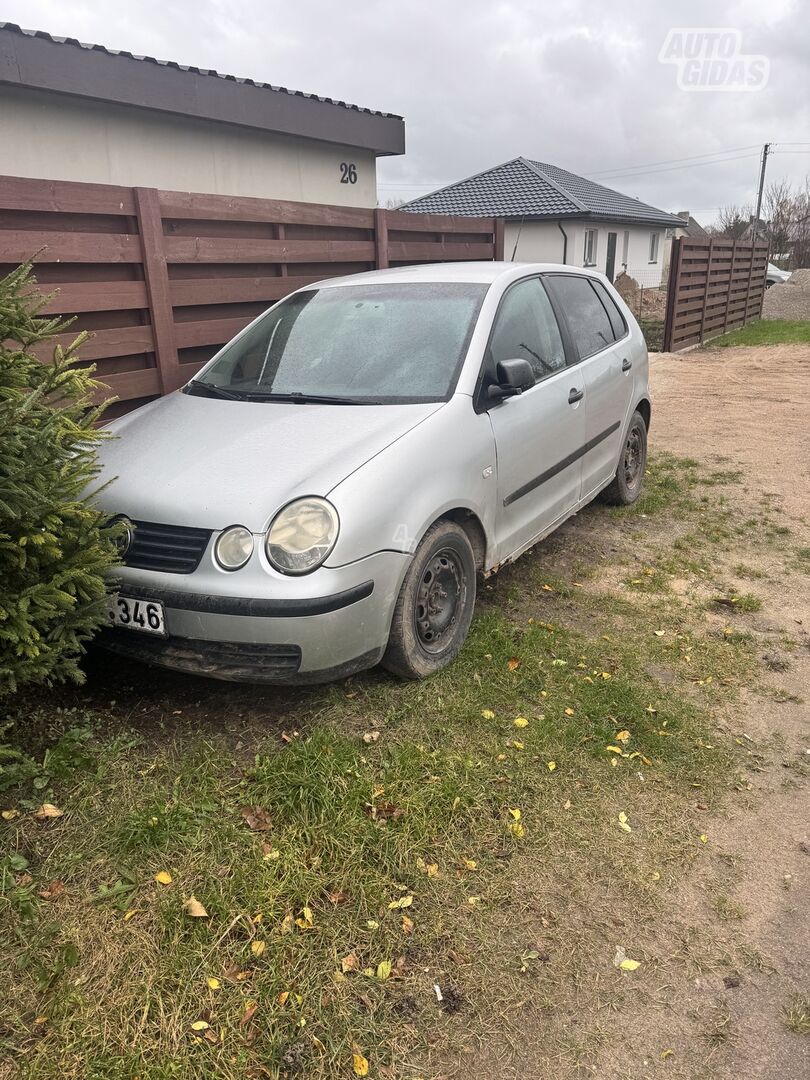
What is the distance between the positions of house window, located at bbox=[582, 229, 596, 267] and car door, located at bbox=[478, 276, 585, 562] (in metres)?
27.0

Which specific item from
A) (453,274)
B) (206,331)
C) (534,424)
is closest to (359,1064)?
(534,424)

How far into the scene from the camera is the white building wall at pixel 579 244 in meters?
28.0

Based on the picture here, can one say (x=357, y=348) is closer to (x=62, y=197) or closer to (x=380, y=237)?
(x=62, y=197)

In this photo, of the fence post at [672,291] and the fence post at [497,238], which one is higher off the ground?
the fence post at [497,238]

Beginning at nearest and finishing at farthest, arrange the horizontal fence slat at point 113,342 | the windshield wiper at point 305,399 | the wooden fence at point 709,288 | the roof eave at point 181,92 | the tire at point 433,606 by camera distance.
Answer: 1. the tire at point 433,606
2. the windshield wiper at point 305,399
3. the horizontal fence slat at point 113,342
4. the roof eave at point 181,92
5. the wooden fence at point 709,288

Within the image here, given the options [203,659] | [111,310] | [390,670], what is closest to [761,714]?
[390,670]

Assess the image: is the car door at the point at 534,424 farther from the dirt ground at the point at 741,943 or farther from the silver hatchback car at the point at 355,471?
the dirt ground at the point at 741,943

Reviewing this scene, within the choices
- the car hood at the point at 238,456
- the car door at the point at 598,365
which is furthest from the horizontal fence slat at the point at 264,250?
the car door at the point at 598,365

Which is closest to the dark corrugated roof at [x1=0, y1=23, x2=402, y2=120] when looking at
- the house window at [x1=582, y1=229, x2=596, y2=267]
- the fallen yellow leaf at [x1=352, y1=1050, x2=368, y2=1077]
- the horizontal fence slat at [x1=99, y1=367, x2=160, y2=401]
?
the horizontal fence slat at [x1=99, y1=367, x2=160, y2=401]

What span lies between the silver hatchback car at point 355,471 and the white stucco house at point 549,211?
22.7m

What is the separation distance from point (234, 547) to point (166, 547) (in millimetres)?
288

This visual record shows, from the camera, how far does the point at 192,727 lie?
3.09 meters

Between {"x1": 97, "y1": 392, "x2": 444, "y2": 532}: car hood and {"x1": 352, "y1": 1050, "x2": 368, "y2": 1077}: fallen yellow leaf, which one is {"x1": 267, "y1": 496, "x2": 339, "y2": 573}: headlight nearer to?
{"x1": 97, "y1": 392, "x2": 444, "y2": 532}: car hood

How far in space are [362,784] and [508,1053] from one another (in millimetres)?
992
